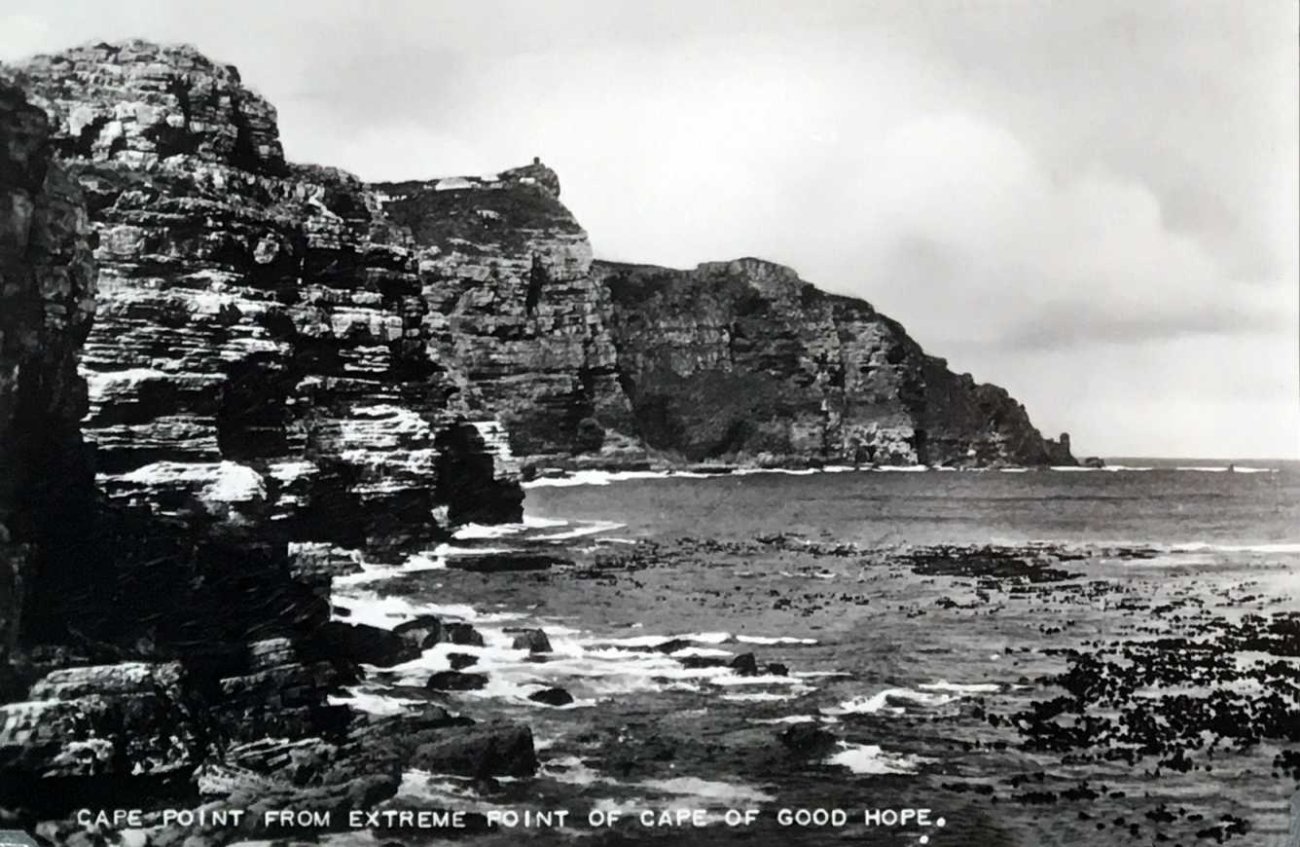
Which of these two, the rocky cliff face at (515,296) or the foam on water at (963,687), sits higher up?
the rocky cliff face at (515,296)

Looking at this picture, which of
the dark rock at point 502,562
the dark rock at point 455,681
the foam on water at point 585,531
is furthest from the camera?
the foam on water at point 585,531

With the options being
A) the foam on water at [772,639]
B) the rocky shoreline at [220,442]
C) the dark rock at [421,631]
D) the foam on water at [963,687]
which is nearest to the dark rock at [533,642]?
the rocky shoreline at [220,442]

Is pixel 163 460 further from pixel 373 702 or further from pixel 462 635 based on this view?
pixel 462 635

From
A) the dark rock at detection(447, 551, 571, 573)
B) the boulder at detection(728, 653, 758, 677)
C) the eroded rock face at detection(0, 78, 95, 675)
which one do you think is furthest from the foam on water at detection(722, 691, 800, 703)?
the eroded rock face at detection(0, 78, 95, 675)

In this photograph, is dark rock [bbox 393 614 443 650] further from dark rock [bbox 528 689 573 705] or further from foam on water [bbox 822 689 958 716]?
foam on water [bbox 822 689 958 716]

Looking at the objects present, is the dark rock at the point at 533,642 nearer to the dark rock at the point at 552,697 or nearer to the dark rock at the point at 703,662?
the dark rock at the point at 552,697

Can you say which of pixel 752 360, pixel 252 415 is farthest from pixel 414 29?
pixel 752 360
